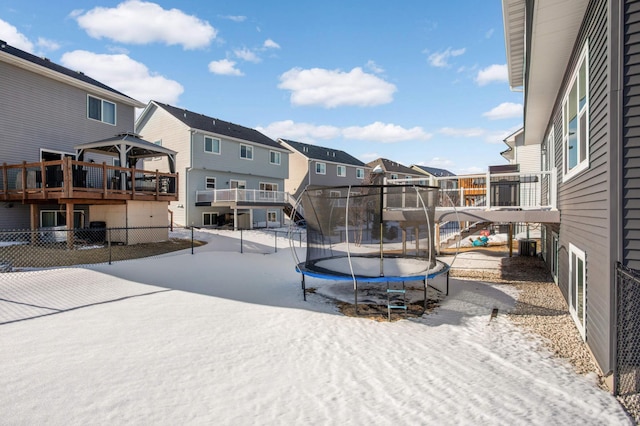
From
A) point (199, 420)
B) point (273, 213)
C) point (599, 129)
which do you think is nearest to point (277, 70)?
point (273, 213)

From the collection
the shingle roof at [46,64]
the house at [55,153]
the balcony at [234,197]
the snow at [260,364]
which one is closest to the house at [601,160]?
the snow at [260,364]

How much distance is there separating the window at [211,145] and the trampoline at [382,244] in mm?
13639

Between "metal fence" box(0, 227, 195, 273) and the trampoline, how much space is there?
18.1 feet

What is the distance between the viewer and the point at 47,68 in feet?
46.0

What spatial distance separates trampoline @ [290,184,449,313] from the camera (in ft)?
25.8

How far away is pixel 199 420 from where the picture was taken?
11.1 feet

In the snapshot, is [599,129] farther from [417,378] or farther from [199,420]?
[199,420]

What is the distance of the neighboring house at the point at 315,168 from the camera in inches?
1332

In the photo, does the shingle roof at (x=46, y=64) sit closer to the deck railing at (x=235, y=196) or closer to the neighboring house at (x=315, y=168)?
the deck railing at (x=235, y=196)

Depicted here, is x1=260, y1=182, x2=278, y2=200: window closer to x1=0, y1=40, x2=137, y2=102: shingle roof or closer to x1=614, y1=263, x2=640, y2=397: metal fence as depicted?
x1=0, y1=40, x2=137, y2=102: shingle roof

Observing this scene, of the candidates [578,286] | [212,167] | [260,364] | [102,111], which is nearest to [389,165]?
[212,167]

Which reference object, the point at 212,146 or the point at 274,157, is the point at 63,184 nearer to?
the point at 212,146

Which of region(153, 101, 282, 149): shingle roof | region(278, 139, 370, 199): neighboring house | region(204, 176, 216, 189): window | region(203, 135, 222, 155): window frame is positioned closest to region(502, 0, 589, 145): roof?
region(203, 135, 222, 155): window frame

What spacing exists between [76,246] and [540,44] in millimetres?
15343
